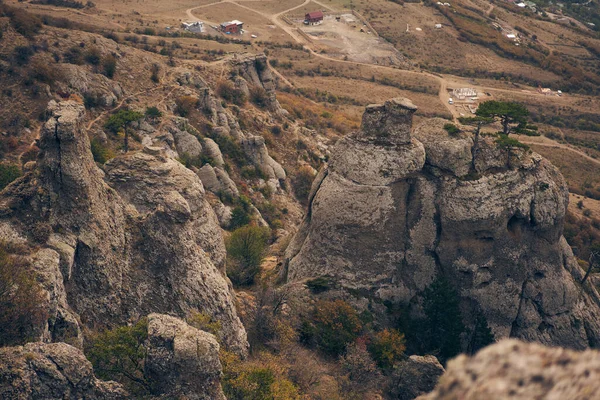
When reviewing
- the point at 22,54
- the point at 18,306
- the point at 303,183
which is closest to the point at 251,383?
the point at 18,306

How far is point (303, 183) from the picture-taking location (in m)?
82.8

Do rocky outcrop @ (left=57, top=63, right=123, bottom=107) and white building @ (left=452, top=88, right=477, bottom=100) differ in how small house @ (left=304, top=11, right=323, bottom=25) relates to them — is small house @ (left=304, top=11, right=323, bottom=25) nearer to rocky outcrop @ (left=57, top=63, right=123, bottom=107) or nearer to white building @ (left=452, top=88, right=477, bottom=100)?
white building @ (left=452, top=88, right=477, bottom=100)

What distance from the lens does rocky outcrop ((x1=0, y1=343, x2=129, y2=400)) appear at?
23125 millimetres

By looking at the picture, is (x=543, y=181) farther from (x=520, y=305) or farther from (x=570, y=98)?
(x=570, y=98)

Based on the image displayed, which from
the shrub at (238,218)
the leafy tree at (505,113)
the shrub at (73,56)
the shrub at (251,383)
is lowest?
the shrub at (238,218)

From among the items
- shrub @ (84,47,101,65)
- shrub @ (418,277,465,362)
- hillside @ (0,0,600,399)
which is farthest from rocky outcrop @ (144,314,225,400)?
shrub @ (84,47,101,65)

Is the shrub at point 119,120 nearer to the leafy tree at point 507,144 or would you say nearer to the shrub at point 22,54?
the shrub at point 22,54

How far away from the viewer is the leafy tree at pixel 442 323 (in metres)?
47.8

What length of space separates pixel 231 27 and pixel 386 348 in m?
142

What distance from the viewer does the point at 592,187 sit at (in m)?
116

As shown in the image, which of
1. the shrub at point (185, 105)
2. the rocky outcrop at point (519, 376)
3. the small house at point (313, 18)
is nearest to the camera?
the rocky outcrop at point (519, 376)

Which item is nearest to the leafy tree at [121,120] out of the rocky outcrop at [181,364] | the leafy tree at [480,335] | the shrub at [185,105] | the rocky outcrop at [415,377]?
the shrub at [185,105]

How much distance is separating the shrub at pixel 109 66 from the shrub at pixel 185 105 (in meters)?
8.82

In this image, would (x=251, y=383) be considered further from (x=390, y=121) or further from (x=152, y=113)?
(x=152, y=113)
